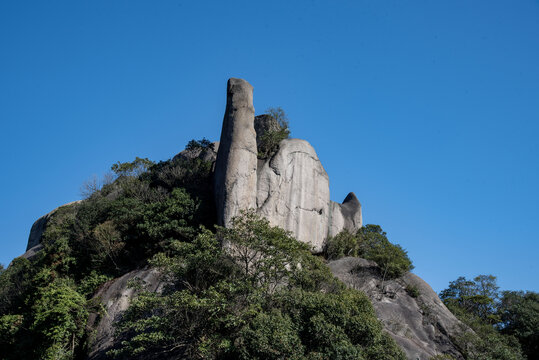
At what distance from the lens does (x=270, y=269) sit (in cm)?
1920

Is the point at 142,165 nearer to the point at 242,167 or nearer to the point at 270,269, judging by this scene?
the point at 242,167

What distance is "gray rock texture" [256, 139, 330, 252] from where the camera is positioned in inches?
1076

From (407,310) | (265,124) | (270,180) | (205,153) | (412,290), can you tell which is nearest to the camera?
(407,310)

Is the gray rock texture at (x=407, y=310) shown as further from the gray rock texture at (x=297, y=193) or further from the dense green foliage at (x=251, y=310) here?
the dense green foliage at (x=251, y=310)

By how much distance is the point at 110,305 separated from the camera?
2192cm

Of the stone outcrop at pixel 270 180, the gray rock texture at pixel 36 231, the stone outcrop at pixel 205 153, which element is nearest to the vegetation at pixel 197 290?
the stone outcrop at pixel 270 180

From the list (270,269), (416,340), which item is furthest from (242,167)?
(416,340)

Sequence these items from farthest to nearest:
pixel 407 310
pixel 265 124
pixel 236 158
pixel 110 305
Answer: pixel 265 124 → pixel 236 158 → pixel 407 310 → pixel 110 305

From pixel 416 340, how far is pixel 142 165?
22.1 meters

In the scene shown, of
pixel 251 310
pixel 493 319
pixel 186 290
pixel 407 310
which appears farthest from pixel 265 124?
pixel 493 319

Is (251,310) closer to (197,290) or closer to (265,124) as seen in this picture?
(197,290)

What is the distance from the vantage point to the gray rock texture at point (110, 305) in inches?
792

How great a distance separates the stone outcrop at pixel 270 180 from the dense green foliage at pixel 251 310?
166 inches

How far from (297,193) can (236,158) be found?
5.17 meters
